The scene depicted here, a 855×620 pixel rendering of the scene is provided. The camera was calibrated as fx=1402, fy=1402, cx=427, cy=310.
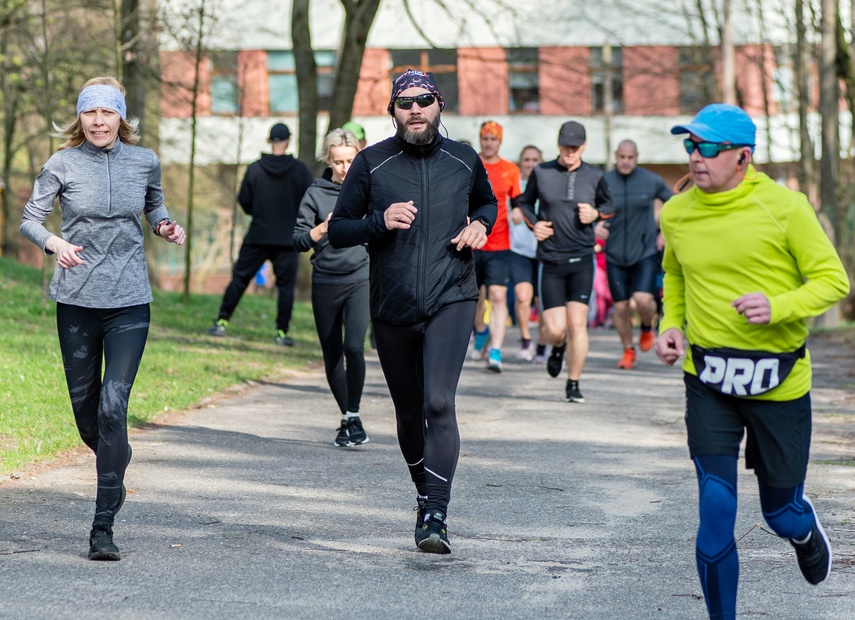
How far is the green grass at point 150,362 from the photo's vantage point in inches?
346

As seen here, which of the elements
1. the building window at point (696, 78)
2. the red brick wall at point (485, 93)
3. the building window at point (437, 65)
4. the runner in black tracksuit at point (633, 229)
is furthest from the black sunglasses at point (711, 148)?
the red brick wall at point (485, 93)

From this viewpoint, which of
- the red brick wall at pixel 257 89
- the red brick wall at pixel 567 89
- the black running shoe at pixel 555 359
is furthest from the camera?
the red brick wall at pixel 567 89

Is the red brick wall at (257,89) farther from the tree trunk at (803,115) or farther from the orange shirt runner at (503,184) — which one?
the orange shirt runner at (503,184)

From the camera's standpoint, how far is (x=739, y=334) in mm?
4617

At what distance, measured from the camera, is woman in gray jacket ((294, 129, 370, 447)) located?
8.77 metres

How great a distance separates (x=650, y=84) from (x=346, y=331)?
36.6 metres

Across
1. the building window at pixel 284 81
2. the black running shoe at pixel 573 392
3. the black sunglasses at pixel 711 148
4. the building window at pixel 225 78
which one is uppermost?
the building window at pixel 284 81

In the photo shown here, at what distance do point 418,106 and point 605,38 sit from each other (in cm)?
3810

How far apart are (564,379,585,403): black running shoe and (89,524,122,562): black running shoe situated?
250 inches

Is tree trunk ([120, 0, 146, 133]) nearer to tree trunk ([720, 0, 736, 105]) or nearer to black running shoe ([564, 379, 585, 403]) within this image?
black running shoe ([564, 379, 585, 403])

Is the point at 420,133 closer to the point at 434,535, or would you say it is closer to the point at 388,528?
the point at 434,535

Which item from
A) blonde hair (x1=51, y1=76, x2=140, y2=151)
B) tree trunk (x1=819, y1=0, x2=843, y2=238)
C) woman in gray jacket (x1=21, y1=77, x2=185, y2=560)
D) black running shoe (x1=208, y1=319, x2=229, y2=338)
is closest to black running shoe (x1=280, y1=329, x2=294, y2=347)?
black running shoe (x1=208, y1=319, x2=229, y2=338)

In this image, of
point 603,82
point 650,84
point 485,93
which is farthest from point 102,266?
point 485,93

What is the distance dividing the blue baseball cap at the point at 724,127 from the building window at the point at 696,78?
31.4m
